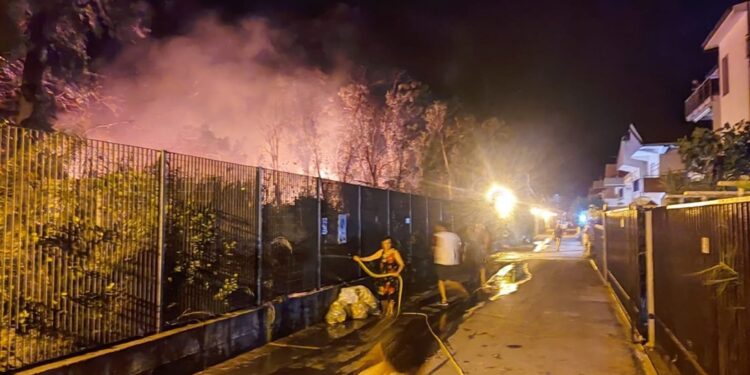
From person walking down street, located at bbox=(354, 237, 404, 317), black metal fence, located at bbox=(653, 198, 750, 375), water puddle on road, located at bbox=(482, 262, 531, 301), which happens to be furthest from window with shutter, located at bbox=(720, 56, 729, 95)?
black metal fence, located at bbox=(653, 198, 750, 375)

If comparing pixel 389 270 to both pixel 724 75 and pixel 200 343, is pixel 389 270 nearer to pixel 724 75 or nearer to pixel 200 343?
pixel 200 343

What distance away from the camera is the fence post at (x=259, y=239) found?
9.31 m

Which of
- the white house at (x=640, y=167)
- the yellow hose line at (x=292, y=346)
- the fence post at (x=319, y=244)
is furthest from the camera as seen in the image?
the white house at (x=640, y=167)

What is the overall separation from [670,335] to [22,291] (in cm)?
700

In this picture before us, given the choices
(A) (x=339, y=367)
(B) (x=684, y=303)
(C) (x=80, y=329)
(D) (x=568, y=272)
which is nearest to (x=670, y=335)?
(B) (x=684, y=303)

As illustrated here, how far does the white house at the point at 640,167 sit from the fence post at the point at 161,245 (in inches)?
731

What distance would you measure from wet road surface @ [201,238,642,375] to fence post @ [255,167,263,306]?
850 mm

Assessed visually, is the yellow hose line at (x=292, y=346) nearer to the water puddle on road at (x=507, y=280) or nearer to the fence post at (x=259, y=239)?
the fence post at (x=259, y=239)

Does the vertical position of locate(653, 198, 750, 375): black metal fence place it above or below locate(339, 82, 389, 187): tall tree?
below

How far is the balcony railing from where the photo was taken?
26859mm

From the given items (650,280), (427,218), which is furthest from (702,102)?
(650,280)

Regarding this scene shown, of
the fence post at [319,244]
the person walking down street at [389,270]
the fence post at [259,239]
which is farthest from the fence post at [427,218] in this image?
the fence post at [259,239]

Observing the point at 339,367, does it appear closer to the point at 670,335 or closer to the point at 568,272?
the point at 670,335

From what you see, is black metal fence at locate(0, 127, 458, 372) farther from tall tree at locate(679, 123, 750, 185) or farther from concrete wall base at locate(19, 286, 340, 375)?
tall tree at locate(679, 123, 750, 185)
